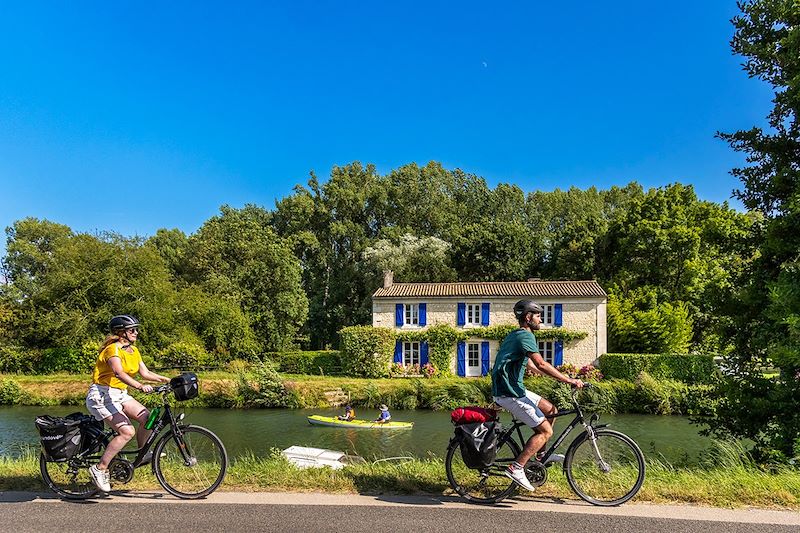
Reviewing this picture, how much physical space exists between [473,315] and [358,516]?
29070 mm

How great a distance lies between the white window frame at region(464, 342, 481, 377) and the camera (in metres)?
32.9

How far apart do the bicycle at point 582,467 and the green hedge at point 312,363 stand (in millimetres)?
27739

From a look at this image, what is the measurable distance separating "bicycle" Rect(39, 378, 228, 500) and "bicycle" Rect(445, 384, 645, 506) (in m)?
2.33

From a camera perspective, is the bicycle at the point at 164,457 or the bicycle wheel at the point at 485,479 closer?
the bicycle wheel at the point at 485,479

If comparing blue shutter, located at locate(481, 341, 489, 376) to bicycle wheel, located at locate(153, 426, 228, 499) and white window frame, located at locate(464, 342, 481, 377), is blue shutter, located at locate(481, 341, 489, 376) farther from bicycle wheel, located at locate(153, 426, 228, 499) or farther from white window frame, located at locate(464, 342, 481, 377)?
bicycle wheel, located at locate(153, 426, 228, 499)

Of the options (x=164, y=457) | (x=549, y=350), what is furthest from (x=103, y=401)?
(x=549, y=350)

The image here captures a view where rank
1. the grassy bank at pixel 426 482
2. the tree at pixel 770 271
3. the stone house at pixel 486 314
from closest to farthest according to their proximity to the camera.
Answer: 1. the grassy bank at pixel 426 482
2. the tree at pixel 770 271
3. the stone house at pixel 486 314

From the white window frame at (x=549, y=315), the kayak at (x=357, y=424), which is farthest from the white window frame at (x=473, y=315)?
the kayak at (x=357, y=424)

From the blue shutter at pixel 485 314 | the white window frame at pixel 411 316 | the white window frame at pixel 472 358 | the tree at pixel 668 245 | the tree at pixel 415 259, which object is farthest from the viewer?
the tree at pixel 415 259

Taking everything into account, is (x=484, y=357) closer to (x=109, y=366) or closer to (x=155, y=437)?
(x=155, y=437)

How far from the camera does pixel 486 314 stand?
1300 inches

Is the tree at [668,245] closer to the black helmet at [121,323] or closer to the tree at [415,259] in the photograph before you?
→ the tree at [415,259]

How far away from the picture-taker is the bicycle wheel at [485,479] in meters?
5.13

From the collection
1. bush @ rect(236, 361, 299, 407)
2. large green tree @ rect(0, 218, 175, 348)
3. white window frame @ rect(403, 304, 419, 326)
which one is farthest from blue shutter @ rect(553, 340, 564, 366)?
large green tree @ rect(0, 218, 175, 348)
